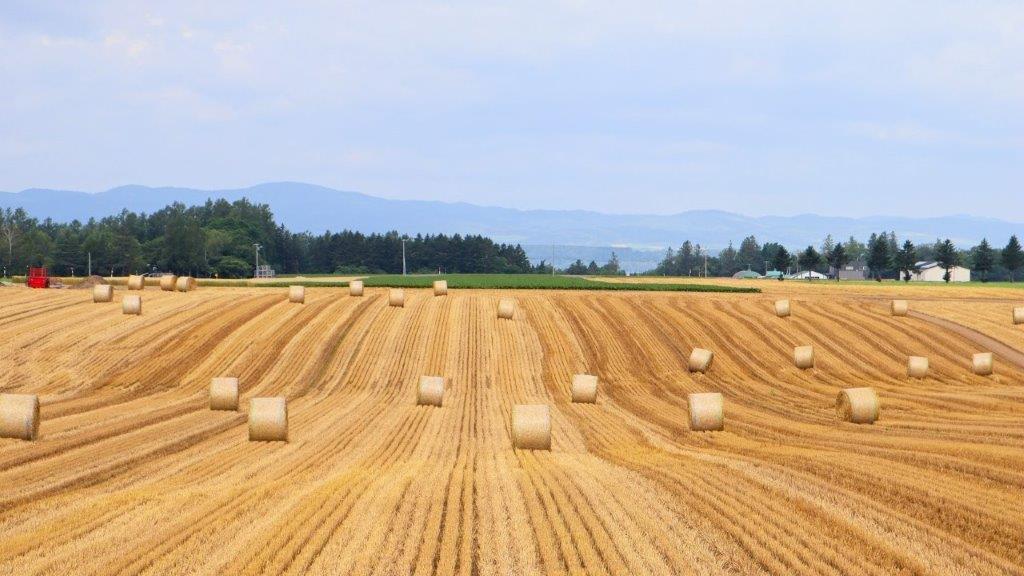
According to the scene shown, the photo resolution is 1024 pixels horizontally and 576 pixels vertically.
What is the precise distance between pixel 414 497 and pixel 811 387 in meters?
25.2

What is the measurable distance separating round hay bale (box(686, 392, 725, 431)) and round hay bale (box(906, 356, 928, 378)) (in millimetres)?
15847

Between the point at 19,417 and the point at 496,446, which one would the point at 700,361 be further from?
the point at 19,417

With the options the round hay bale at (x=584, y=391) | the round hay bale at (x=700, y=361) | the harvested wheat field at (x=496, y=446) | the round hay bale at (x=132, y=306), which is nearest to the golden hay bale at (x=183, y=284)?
the harvested wheat field at (x=496, y=446)

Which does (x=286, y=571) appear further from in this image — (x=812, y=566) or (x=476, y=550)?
(x=812, y=566)

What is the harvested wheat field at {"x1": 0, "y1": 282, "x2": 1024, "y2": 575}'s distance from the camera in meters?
14.1

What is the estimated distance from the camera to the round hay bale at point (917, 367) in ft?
130

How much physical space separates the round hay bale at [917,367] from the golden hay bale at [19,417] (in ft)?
104

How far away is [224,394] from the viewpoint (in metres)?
29.9

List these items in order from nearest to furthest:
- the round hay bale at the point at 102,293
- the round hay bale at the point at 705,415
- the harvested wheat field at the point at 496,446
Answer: the harvested wheat field at the point at 496,446
the round hay bale at the point at 705,415
the round hay bale at the point at 102,293

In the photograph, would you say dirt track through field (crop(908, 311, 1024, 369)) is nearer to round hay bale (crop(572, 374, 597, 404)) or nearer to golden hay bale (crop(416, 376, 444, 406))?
round hay bale (crop(572, 374, 597, 404))

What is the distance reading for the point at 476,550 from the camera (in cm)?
1402

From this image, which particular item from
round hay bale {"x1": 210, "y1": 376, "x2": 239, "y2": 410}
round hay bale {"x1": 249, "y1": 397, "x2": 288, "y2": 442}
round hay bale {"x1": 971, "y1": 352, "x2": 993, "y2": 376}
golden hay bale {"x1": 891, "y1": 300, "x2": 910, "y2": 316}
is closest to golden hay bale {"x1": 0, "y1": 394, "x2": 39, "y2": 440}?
round hay bale {"x1": 249, "y1": 397, "x2": 288, "y2": 442}

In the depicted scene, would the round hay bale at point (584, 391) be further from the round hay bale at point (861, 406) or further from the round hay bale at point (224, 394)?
the round hay bale at point (224, 394)

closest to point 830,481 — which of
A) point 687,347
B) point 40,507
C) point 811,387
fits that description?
point 40,507
